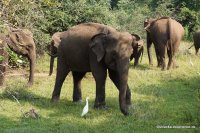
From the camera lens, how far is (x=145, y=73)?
1596 cm

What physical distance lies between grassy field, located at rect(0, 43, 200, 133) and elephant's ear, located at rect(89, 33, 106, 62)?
1.30 metres

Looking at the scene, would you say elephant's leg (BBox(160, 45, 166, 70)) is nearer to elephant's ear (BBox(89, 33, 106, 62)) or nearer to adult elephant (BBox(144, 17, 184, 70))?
adult elephant (BBox(144, 17, 184, 70))

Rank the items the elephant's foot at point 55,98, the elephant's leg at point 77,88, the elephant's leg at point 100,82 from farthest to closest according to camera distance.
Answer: the elephant's leg at point 77,88
the elephant's foot at point 55,98
the elephant's leg at point 100,82

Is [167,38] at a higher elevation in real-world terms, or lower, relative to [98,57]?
lower

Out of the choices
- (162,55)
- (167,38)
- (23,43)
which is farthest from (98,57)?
(167,38)

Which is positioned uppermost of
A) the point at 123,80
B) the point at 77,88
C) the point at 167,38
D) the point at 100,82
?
the point at 123,80

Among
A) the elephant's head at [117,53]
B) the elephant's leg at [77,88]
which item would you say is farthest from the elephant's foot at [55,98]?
the elephant's head at [117,53]

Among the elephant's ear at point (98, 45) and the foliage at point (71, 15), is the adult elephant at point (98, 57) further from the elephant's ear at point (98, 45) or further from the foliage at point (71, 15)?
the foliage at point (71, 15)

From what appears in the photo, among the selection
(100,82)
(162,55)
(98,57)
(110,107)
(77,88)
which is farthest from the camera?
(162,55)

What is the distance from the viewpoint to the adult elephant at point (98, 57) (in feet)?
32.6

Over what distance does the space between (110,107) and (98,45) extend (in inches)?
63.6

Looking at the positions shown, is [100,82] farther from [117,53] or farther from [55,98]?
[55,98]

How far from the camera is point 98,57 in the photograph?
10281 millimetres

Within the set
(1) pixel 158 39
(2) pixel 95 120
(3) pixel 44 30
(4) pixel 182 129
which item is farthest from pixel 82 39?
(3) pixel 44 30
